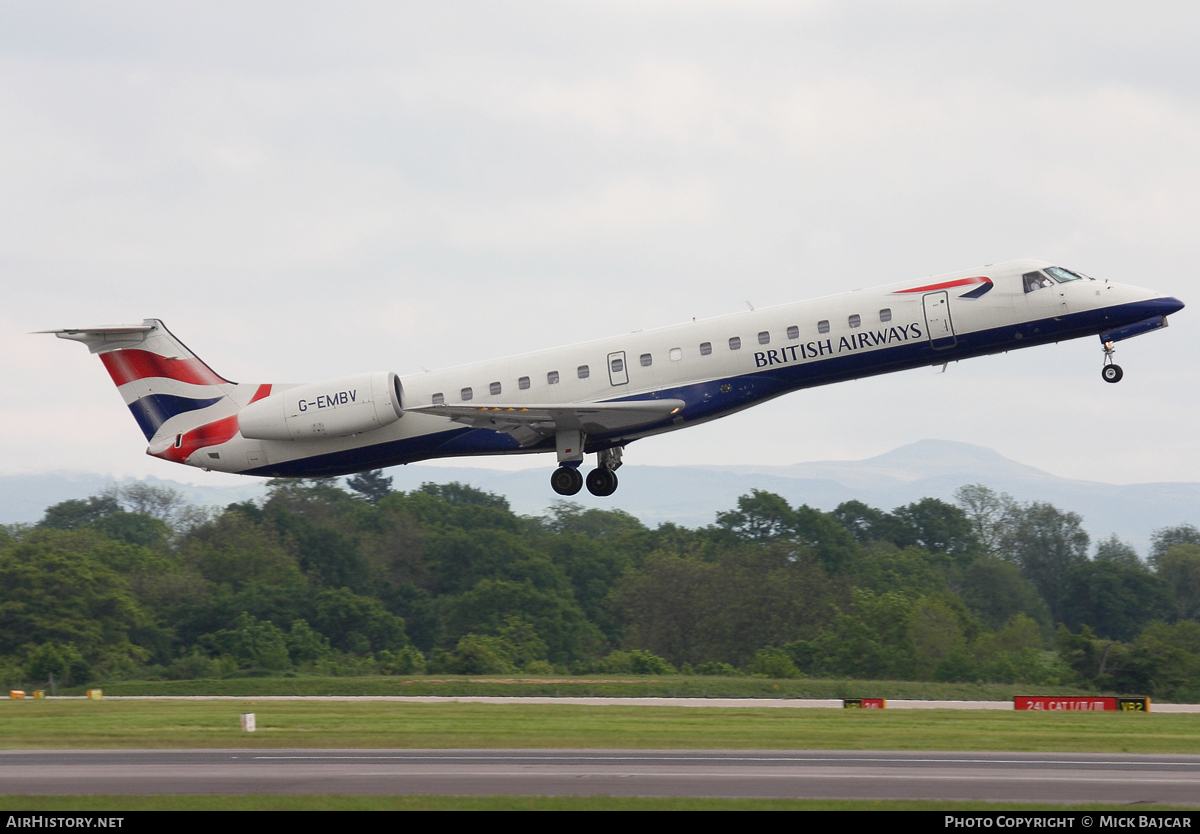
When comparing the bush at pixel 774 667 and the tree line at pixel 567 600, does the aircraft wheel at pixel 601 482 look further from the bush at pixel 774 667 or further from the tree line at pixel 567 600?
the bush at pixel 774 667

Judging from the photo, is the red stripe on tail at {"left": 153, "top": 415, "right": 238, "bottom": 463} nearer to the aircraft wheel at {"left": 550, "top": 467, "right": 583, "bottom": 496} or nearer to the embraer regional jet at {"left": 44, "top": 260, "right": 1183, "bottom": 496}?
the embraer regional jet at {"left": 44, "top": 260, "right": 1183, "bottom": 496}

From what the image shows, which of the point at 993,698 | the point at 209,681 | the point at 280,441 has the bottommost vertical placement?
the point at 993,698

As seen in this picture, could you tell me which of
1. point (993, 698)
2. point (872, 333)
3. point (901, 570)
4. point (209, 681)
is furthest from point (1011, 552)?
point (872, 333)

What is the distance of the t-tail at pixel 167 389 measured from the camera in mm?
34531

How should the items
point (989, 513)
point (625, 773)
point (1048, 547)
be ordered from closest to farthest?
point (625, 773)
point (1048, 547)
point (989, 513)

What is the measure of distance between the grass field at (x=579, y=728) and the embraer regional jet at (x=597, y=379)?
20.5 feet

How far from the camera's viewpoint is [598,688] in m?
44.0

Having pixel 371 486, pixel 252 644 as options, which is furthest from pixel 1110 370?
pixel 371 486

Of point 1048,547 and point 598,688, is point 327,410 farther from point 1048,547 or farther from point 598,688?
point 1048,547

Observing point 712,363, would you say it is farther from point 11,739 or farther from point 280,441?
point 11,739

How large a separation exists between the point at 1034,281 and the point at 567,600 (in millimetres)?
51809

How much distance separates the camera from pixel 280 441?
110 feet

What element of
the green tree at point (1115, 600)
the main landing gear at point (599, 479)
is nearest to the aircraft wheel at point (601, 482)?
the main landing gear at point (599, 479)
